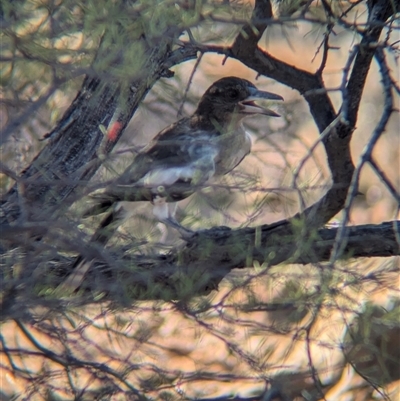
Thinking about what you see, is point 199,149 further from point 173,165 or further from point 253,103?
point 253,103

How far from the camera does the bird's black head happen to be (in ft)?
11.2

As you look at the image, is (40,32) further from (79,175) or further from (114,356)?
(114,356)

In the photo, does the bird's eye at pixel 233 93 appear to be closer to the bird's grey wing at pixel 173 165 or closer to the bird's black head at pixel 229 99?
the bird's black head at pixel 229 99

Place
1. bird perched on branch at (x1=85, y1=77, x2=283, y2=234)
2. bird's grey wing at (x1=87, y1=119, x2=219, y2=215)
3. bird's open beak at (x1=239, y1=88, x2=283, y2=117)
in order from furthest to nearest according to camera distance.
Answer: bird's open beak at (x1=239, y1=88, x2=283, y2=117) < bird perched on branch at (x1=85, y1=77, x2=283, y2=234) < bird's grey wing at (x1=87, y1=119, x2=219, y2=215)

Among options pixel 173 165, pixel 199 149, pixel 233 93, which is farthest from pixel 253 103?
pixel 173 165

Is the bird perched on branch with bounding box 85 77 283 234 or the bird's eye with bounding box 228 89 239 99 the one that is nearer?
the bird perched on branch with bounding box 85 77 283 234

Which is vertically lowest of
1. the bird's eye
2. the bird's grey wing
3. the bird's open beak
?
the bird's grey wing

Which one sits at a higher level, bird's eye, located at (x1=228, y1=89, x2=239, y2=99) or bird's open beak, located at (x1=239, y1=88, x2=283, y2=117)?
bird's eye, located at (x1=228, y1=89, x2=239, y2=99)

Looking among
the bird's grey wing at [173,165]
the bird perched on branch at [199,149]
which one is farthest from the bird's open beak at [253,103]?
the bird's grey wing at [173,165]

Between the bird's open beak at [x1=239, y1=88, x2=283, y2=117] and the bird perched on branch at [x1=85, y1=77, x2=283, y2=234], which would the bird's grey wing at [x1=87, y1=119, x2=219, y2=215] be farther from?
the bird's open beak at [x1=239, y1=88, x2=283, y2=117]

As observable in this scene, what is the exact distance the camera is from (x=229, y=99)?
351 centimetres

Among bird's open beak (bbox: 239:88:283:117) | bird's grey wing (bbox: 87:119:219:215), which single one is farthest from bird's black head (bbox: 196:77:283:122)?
bird's grey wing (bbox: 87:119:219:215)

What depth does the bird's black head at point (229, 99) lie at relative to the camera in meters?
3.42

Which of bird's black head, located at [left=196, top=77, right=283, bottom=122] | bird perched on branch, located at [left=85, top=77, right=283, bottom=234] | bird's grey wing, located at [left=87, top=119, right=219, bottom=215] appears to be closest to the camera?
bird's grey wing, located at [left=87, top=119, right=219, bottom=215]
